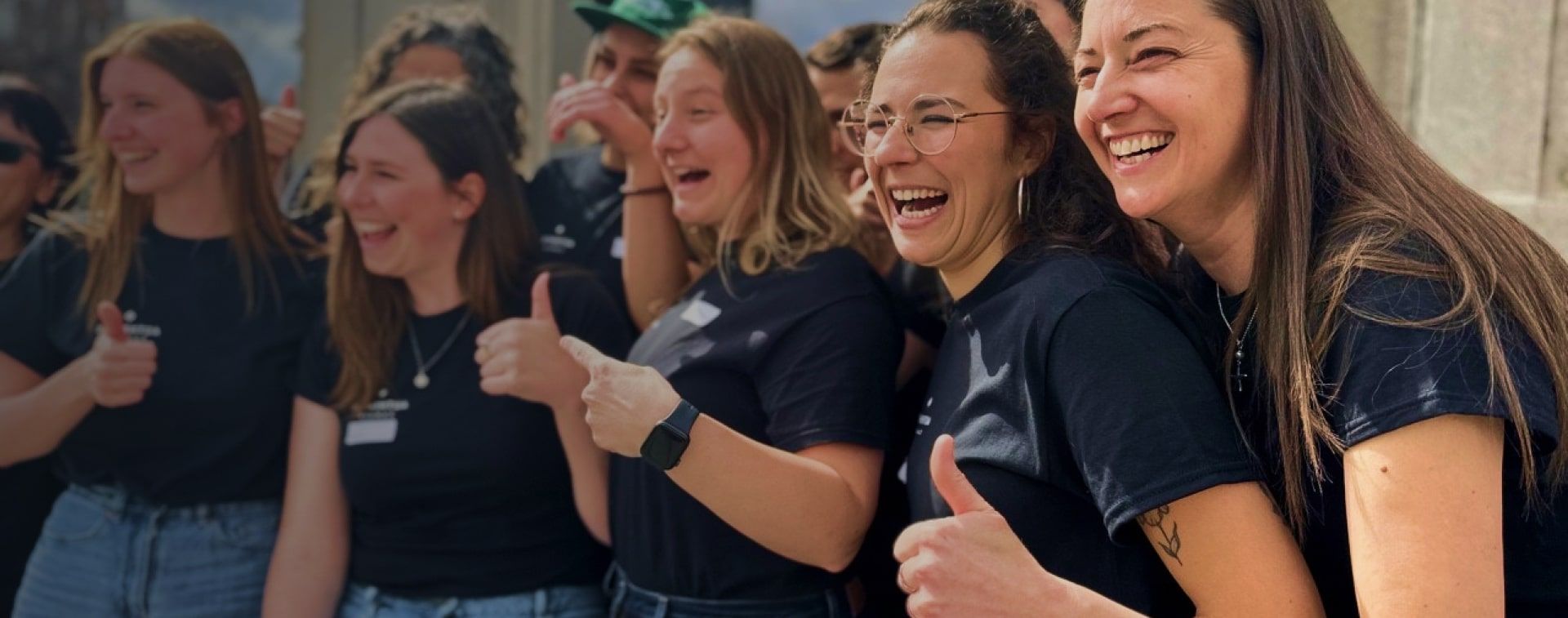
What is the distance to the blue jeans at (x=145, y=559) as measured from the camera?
2660 mm

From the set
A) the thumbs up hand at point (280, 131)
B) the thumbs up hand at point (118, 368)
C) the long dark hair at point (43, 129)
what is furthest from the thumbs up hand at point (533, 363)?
the long dark hair at point (43, 129)

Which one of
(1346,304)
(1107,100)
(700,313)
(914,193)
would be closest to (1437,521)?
(1346,304)

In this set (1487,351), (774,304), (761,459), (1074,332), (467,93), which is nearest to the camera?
(1487,351)

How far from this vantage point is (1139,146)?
1625mm

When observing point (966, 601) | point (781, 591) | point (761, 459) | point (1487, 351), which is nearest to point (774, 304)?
point (761, 459)

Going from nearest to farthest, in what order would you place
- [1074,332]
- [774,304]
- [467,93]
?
[1074,332] → [774,304] → [467,93]

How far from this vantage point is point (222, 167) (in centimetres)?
292

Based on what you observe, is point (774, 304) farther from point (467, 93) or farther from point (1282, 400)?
point (467, 93)

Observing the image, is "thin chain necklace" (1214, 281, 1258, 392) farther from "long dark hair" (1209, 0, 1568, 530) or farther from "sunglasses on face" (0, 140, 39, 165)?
"sunglasses on face" (0, 140, 39, 165)

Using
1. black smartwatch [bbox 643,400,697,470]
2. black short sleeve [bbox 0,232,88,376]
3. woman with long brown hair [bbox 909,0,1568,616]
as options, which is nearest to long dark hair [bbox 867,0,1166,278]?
woman with long brown hair [bbox 909,0,1568,616]

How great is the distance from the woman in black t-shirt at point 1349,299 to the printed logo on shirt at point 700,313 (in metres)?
0.82

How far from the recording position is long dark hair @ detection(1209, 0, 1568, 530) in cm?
136

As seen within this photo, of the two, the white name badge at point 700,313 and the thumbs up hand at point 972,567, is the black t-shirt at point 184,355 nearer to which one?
the white name badge at point 700,313

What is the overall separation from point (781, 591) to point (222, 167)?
5.73 ft
